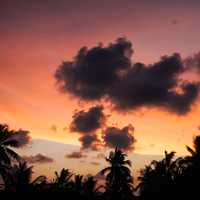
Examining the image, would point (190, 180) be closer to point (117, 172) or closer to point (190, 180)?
point (190, 180)

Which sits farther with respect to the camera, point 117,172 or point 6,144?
point 117,172

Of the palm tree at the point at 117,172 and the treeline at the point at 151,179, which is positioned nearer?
Result: the treeline at the point at 151,179

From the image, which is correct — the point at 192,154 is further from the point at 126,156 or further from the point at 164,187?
the point at 126,156

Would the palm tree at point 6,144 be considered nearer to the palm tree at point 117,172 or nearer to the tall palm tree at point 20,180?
the tall palm tree at point 20,180

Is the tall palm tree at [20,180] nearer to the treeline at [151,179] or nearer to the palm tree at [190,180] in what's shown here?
the treeline at [151,179]

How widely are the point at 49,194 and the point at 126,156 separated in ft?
87.7

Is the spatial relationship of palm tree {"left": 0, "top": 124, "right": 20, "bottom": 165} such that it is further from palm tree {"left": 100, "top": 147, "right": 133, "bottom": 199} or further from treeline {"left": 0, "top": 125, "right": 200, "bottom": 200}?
palm tree {"left": 100, "top": 147, "right": 133, "bottom": 199}

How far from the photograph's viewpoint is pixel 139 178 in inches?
2702

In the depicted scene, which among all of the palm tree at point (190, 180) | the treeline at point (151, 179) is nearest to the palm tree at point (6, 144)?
the treeline at point (151, 179)

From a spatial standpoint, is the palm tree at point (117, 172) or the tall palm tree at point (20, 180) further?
the palm tree at point (117, 172)

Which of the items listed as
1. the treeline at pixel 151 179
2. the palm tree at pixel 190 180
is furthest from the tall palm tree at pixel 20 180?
the palm tree at pixel 190 180

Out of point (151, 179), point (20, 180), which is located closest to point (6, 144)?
point (20, 180)

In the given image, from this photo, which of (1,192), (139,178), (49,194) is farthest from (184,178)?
(139,178)

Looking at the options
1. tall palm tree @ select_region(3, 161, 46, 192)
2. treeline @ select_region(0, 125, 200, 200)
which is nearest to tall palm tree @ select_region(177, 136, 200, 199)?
treeline @ select_region(0, 125, 200, 200)
